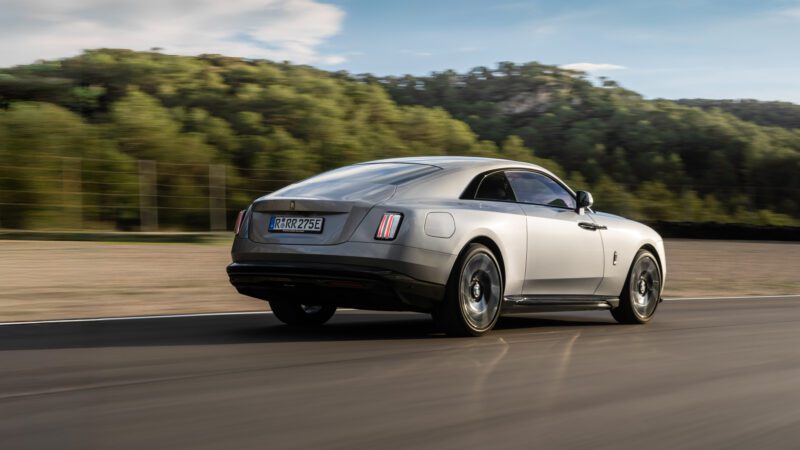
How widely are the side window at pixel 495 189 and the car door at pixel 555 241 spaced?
3.6 inches

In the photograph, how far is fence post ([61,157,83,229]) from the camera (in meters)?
30.7

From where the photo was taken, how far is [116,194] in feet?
106

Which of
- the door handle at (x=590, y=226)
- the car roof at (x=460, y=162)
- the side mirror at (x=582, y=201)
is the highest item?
the car roof at (x=460, y=162)

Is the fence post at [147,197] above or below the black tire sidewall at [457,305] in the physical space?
below

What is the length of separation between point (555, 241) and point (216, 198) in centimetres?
2603

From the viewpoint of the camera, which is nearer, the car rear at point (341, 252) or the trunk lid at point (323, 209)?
the car rear at point (341, 252)

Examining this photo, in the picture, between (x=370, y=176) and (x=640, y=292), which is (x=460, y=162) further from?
(x=640, y=292)

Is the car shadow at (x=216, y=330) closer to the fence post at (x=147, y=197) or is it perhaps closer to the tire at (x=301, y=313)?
the tire at (x=301, y=313)

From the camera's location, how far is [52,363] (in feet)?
22.3

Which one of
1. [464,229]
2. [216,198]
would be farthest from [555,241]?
[216,198]

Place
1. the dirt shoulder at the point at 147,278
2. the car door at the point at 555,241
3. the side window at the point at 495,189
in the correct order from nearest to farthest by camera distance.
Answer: the side window at the point at 495,189
the car door at the point at 555,241
the dirt shoulder at the point at 147,278

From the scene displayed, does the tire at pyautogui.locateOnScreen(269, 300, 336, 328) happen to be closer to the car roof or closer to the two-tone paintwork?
the two-tone paintwork

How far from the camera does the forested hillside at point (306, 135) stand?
32.3 meters

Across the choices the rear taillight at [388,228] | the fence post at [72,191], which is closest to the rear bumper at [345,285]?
the rear taillight at [388,228]
